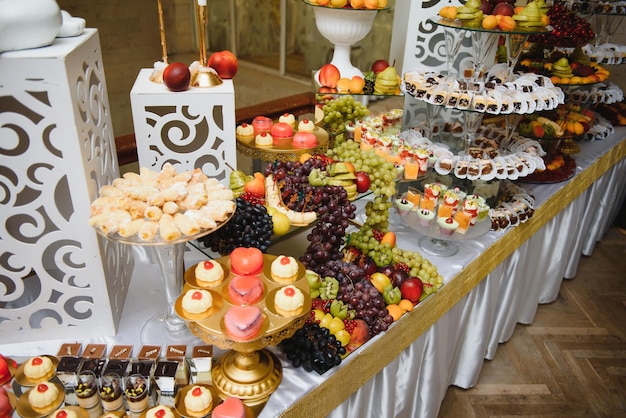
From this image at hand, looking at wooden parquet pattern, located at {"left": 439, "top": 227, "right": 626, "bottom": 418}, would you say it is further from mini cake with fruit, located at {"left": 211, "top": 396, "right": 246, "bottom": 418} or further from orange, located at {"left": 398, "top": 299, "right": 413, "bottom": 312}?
mini cake with fruit, located at {"left": 211, "top": 396, "right": 246, "bottom": 418}

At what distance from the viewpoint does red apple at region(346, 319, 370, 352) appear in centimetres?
121

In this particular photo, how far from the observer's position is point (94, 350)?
1.09 metres

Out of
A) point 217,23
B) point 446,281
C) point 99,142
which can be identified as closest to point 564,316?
point 446,281

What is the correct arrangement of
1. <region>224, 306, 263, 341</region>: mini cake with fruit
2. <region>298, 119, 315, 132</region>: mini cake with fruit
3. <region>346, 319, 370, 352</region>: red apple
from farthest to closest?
<region>298, 119, 315, 132</region>: mini cake with fruit, <region>346, 319, 370, 352</region>: red apple, <region>224, 306, 263, 341</region>: mini cake with fruit

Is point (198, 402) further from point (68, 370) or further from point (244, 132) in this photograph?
point (244, 132)

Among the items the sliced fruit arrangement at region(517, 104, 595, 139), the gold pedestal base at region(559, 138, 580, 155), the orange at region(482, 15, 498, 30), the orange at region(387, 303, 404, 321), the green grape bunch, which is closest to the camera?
the orange at region(387, 303, 404, 321)

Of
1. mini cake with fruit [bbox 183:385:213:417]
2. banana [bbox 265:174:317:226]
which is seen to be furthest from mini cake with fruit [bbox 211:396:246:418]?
banana [bbox 265:174:317:226]

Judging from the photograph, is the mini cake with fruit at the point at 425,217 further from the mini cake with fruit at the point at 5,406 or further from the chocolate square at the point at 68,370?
the mini cake with fruit at the point at 5,406

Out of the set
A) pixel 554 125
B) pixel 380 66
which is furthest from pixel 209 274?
pixel 554 125

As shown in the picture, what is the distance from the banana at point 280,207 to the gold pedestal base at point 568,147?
175 centimetres

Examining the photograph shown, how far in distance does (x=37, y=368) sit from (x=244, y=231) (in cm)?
51

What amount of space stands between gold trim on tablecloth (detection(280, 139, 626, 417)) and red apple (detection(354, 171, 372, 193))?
1.22 ft

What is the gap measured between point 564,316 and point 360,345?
6.19 feet

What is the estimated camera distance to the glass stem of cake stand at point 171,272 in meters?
1.09
